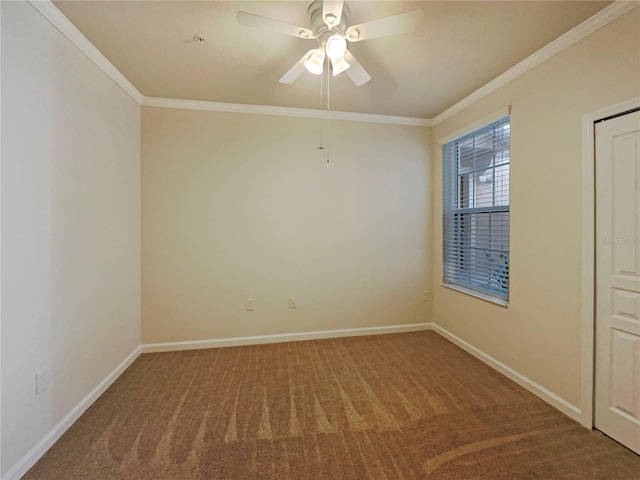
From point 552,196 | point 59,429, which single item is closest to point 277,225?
point 59,429

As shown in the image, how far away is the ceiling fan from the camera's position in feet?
4.56

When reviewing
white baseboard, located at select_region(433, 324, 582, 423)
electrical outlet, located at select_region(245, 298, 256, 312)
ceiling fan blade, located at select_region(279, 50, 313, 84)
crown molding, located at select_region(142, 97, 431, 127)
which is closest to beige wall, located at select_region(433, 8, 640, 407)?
white baseboard, located at select_region(433, 324, 582, 423)

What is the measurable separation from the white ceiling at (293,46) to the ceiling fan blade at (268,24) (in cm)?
22

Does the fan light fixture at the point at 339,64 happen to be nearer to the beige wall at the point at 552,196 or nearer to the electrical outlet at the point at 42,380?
the beige wall at the point at 552,196

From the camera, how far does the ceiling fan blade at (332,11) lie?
1.36 metres

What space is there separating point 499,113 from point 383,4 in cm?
152

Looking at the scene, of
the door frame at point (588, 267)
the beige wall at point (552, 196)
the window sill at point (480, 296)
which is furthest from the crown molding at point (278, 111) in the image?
the window sill at point (480, 296)

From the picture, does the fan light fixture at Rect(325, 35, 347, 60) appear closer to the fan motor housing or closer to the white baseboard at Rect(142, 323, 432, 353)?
the fan motor housing

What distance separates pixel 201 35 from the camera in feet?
6.12

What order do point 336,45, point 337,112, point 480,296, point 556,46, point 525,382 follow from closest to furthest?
point 336,45
point 556,46
point 525,382
point 480,296
point 337,112

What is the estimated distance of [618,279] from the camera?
65.4 inches

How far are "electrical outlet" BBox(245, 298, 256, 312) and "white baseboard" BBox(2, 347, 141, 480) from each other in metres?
1.22

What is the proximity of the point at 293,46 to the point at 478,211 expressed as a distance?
7.76 ft

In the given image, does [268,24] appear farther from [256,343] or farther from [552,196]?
[256,343]
